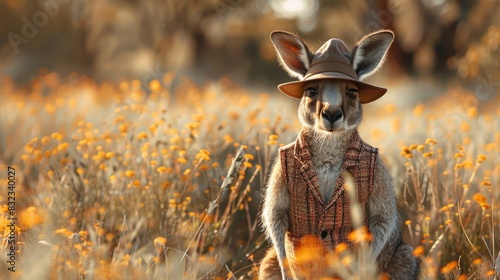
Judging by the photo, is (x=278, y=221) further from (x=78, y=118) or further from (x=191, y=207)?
(x=78, y=118)

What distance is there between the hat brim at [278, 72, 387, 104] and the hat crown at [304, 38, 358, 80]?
4 centimetres

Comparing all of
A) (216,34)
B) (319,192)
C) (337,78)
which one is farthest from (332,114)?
A: (216,34)

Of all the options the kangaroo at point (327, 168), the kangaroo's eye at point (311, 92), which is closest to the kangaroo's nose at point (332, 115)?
the kangaroo at point (327, 168)

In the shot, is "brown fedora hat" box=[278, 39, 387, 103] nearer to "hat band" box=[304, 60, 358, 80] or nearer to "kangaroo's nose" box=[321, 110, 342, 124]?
"hat band" box=[304, 60, 358, 80]

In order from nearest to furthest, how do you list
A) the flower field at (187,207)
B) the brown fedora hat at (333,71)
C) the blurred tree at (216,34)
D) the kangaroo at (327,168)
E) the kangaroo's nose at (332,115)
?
the kangaroo's nose at (332,115) < the brown fedora hat at (333,71) < the kangaroo at (327,168) < the flower field at (187,207) < the blurred tree at (216,34)

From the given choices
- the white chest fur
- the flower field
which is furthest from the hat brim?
the flower field

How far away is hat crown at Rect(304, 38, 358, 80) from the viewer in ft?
11.6

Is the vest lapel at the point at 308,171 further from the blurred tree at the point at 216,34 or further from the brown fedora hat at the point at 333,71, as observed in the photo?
the blurred tree at the point at 216,34

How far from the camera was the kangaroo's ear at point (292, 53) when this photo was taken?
12.1 feet

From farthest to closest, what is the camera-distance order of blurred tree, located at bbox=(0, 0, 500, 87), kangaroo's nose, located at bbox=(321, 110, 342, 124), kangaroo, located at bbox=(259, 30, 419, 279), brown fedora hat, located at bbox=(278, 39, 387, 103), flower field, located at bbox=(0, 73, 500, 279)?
blurred tree, located at bbox=(0, 0, 500, 87)
flower field, located at bbox=(0, 73, 500, 279)
kangaroo, located at bbox=(259, 30, 419, 279)
brown fedora hat, located at bbox=(278, 39, 387, 103)
kangaroo's nose, located at bbox=(321, 110, 342, 124)

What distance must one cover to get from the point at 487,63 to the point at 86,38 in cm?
1470

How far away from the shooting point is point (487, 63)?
16.0 m

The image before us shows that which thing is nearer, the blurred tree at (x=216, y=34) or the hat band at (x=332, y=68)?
the hat band at (x=332, y=68)

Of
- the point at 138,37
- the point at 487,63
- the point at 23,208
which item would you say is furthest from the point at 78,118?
the point at 138,37
